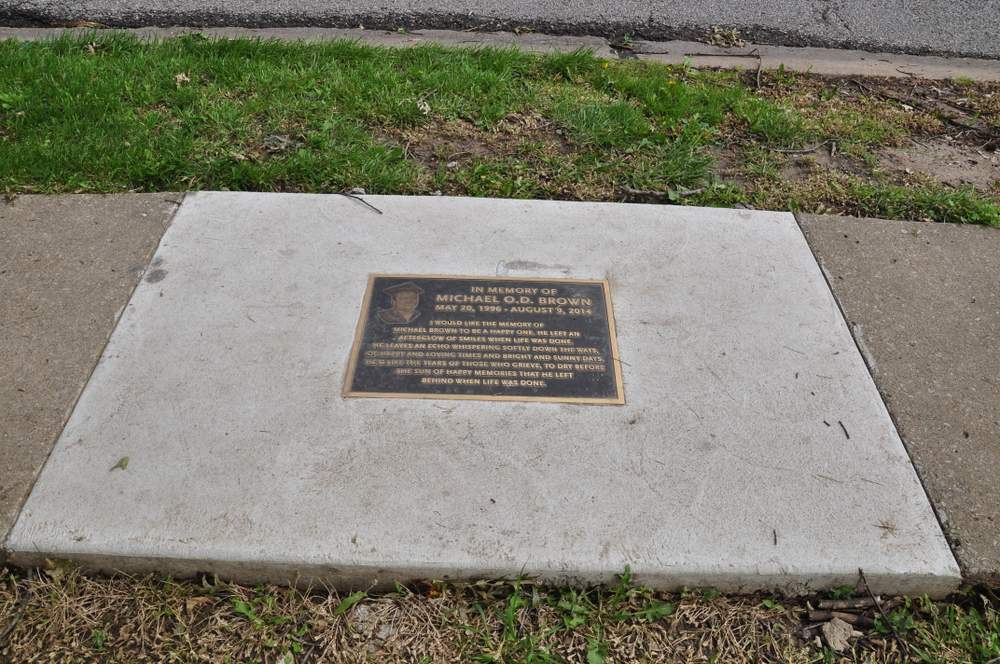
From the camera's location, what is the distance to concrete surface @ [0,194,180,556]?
6.60 feet

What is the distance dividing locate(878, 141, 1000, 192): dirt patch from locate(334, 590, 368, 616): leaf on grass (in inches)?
120

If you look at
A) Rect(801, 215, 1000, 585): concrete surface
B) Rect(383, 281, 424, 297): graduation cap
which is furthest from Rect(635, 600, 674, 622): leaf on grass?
Rect(383, 281, 424, 297): graduation cap

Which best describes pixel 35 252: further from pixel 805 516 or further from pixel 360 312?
pixel 805 516

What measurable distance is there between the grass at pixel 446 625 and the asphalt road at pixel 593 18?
149 inches

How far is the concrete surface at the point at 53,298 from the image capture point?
2.01 meters

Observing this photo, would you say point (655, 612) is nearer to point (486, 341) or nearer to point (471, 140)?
point (486, 341)

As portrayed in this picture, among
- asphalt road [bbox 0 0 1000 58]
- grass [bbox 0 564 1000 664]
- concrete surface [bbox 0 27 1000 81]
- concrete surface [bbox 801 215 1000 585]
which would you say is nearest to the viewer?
grass [bbox 0 564 1000 664]

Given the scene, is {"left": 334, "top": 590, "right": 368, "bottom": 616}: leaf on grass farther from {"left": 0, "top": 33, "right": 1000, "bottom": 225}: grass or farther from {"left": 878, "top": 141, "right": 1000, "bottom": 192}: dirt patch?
{"left": 878, "top": 141, "right": 1000, "bottom": 192}: dirt patch

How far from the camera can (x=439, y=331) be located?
7.57 ft

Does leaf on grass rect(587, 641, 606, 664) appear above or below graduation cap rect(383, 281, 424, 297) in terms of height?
below

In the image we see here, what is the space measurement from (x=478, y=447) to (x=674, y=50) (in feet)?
11.1

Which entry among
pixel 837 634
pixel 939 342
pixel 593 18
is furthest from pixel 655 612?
pixel 593 18

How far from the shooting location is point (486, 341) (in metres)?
2.29

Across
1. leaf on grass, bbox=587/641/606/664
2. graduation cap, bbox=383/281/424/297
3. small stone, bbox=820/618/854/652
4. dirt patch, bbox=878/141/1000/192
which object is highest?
graduation cap, bbox=383/281/424/297
